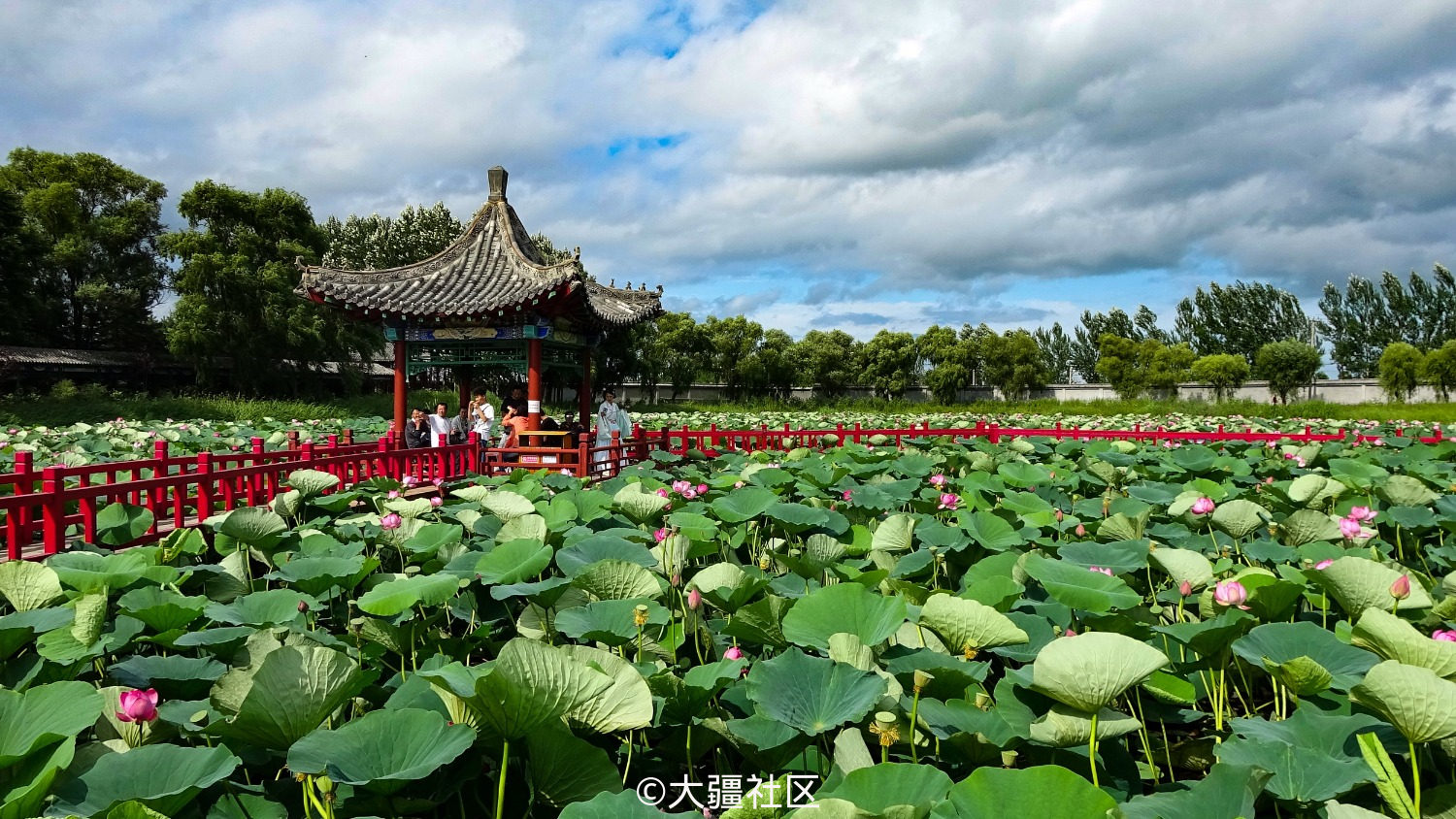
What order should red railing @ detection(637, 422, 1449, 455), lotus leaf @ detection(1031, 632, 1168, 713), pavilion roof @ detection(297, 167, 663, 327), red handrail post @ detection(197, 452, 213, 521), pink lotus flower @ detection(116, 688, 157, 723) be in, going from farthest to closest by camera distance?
red railing @ detection(637, 422, 1449, 455)
pavilion roof @ detection(297, 167, 663, 327)
red handrail post @ detection(197, 452, 213, 521)
pink lotus flower @ detection(116, 688, 157, 723)
lotus leaf @ detection(1031, 632, 1168, 713)

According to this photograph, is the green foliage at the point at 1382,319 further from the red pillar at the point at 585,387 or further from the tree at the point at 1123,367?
the red pillar at the point at 585,387

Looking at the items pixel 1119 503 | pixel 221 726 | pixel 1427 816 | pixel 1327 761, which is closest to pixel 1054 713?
pixel 1327 761

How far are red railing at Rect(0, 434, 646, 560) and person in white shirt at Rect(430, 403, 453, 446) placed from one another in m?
0.34

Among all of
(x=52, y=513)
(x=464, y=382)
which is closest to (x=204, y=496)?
(x=52, y=513)

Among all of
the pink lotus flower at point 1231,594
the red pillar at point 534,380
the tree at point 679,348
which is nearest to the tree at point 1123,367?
the tree at point 679,348

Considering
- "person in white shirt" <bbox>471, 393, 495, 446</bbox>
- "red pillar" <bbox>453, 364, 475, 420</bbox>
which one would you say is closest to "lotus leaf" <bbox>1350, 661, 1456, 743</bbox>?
"person in white shirt" <bbox>471, 393, 495, 446</bbox>

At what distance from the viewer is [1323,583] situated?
197cm

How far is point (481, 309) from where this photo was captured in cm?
835

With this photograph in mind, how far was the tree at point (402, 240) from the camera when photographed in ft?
91.9

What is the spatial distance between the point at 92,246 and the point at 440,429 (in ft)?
84.6

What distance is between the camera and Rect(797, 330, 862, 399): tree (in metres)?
38.8

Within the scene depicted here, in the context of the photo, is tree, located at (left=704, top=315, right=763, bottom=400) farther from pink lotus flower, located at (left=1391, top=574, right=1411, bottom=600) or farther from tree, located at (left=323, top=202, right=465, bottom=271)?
pink lotus flower, located at (left=1391, top=574, right=1411, bottom=600)

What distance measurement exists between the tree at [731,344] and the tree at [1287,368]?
1980 cm

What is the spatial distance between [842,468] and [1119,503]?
185cm
